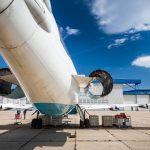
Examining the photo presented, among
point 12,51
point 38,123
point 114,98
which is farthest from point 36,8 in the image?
point 114,98

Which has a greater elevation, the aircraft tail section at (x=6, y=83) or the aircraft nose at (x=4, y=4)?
the aircraft nose at (x=4, y=4)

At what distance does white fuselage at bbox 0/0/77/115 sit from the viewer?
566 cm

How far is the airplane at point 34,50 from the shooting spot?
5684 mm

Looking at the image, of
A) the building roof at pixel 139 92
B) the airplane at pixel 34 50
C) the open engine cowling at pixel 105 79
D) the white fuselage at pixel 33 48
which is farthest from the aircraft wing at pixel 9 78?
the building roof at pixel 139 92

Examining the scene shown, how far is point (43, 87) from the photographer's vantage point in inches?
344

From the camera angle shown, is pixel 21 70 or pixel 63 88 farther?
pixel 63 88

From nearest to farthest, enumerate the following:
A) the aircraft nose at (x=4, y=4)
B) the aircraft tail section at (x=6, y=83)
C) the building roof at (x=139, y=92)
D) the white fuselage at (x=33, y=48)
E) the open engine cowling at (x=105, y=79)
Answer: the aircraft nose at (x=4, y=4), the white fuselage at (x=33, y=48), the aircraft tail section at (x=6, y=83), the open engine cowling at (x=105, y=79), the building roof at (x=139, y=92)

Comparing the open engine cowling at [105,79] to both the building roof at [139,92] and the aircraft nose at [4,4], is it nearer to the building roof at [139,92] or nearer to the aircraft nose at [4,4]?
the aircraft nose at [4,4]

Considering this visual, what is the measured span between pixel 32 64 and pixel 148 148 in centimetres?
592

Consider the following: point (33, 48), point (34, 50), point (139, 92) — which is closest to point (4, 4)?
point (33, 48)

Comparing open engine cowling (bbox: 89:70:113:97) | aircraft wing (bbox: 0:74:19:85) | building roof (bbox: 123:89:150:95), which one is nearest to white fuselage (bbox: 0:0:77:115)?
aircraft wing (bbox: 0:74:19:85)

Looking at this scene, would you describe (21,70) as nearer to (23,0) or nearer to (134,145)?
(23,0)

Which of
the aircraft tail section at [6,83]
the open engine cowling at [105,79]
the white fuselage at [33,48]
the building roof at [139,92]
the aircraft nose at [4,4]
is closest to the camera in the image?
the aircraft nose at [4,4]

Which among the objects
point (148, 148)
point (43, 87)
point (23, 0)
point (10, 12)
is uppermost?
point (23, 0)
